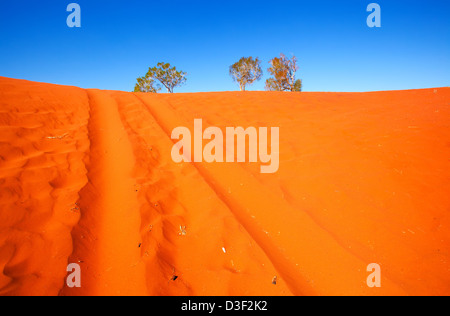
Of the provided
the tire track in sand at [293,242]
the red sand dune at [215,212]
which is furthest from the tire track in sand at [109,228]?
the tire track in sand at [293,242]

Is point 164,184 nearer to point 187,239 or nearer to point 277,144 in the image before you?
point 187,239

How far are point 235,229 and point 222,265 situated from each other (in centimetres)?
47

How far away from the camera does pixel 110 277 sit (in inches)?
71.0

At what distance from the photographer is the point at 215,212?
8.63 feet

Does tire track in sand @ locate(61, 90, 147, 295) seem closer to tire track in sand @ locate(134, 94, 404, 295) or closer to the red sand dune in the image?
the red sand dune

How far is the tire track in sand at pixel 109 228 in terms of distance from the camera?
176 centimetres

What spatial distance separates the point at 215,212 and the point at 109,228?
1.24 meters

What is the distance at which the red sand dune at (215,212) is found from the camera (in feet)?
5.99

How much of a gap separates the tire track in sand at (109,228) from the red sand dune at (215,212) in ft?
0.04

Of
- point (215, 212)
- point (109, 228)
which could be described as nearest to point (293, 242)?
point (215, 212)

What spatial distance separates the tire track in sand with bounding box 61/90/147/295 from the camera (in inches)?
69.2

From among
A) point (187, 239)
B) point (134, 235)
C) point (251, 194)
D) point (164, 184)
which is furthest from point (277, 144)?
point (134, 235)

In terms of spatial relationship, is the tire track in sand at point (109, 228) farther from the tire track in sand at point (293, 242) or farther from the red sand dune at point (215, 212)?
the tire track in sand at point (293, 242)

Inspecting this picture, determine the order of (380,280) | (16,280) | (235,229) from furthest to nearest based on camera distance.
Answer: (235,229) < (380,280) < (16,280)
